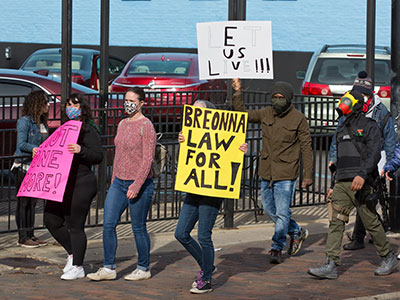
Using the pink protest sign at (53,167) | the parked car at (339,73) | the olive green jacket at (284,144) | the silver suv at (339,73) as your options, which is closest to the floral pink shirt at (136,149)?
the pink protest sign at (53,167)

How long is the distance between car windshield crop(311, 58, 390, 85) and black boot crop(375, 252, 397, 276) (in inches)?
367

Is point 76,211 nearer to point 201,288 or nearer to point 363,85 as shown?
point 201,288

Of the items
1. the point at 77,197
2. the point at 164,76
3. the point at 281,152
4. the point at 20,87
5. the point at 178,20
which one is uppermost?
the point at 178,20

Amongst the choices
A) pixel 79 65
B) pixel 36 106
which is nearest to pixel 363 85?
pixel 36 106

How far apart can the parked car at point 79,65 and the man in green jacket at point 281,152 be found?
42.3 feet

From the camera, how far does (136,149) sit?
8188 millimetres

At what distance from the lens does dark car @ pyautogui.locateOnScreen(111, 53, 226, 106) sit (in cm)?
1934

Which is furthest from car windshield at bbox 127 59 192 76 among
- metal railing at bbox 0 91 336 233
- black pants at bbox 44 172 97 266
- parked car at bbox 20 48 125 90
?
black pants at bbox 44 172 97 266

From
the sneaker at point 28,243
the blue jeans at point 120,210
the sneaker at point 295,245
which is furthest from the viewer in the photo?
the sneaker at point 28,243

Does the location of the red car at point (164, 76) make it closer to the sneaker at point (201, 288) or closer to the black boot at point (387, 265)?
the black boot at point (387, 265)

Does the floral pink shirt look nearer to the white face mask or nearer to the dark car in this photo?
the white face mask

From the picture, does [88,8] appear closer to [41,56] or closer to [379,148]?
[41,56]

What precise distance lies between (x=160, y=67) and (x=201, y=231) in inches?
500

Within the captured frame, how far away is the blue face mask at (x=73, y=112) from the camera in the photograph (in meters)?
8.53
